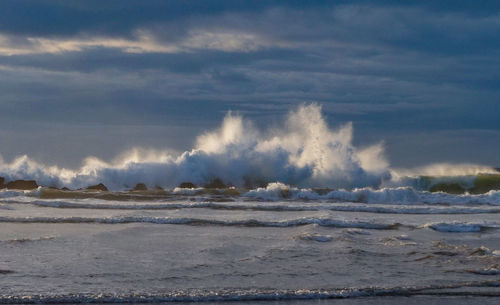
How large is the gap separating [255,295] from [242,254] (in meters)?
2.73

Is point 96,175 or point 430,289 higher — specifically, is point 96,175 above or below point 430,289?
above

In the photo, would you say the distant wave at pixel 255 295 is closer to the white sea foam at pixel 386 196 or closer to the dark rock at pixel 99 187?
the white sea foam at pixel 386 196

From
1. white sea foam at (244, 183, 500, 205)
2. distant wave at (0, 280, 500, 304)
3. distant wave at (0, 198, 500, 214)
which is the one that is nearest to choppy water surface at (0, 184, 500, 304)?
distant wave at (0, 280, 500, 304)

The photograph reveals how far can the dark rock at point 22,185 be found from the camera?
1075 inches

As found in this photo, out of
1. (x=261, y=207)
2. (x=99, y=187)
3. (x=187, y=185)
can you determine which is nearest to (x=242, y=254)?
(x=261, y=207)

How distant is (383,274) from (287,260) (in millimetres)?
1506

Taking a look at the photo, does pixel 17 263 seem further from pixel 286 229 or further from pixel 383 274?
pixel 286 229

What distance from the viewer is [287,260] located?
9891 millimetres

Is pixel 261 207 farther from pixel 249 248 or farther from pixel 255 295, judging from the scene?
pixel 255 295

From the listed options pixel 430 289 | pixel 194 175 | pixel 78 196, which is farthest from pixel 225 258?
pixel 194 175

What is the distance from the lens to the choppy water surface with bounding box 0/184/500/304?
798cm

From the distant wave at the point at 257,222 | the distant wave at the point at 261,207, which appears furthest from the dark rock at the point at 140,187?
the distant wave at the point at 257,222

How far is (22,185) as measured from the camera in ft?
90.5

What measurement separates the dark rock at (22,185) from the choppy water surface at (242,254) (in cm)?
889
